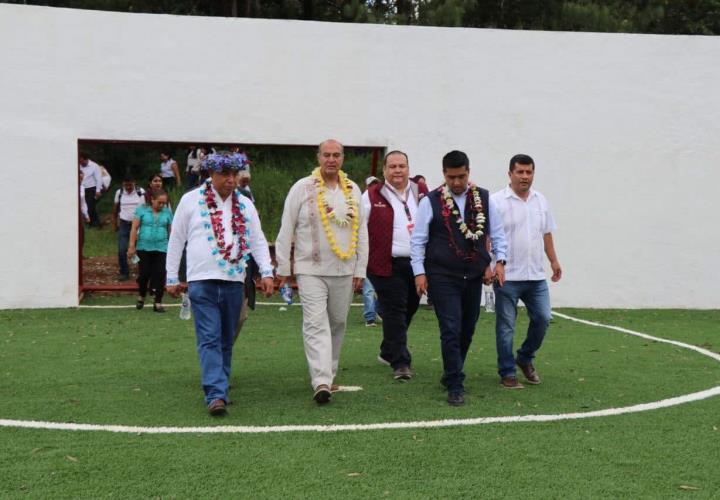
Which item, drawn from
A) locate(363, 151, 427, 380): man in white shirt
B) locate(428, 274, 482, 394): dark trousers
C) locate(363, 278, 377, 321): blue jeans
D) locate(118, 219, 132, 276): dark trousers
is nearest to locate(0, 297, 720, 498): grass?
locate(428, 274, 482, 394): dark trousers

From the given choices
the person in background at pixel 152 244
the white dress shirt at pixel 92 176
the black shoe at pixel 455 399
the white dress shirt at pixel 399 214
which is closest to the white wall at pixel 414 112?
the person in background at pixel 152 244

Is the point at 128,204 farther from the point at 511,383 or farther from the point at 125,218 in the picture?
the point at 511,383

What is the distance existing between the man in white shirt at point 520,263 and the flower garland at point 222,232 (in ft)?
6.90

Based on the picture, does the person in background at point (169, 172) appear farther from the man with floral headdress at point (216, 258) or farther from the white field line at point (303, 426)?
the white field line at point (303, 426)

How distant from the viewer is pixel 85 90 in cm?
1386

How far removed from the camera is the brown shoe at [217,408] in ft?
22.9

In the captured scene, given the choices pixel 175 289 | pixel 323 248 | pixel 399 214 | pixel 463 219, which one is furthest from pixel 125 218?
pixel 463 219

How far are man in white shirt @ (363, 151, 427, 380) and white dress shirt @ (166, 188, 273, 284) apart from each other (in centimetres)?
132

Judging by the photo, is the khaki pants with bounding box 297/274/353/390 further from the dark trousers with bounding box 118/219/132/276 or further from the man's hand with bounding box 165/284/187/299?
the dark trousers with bounding box 118/219/132/276

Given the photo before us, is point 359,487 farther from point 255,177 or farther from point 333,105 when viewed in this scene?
point 255,177

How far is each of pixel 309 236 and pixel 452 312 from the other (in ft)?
4.12

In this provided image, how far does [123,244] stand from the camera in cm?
1766

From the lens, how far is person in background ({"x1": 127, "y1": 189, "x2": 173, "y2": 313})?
44.6 ft

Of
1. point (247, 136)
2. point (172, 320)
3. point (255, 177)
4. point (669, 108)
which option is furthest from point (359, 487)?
point (255, 177)
